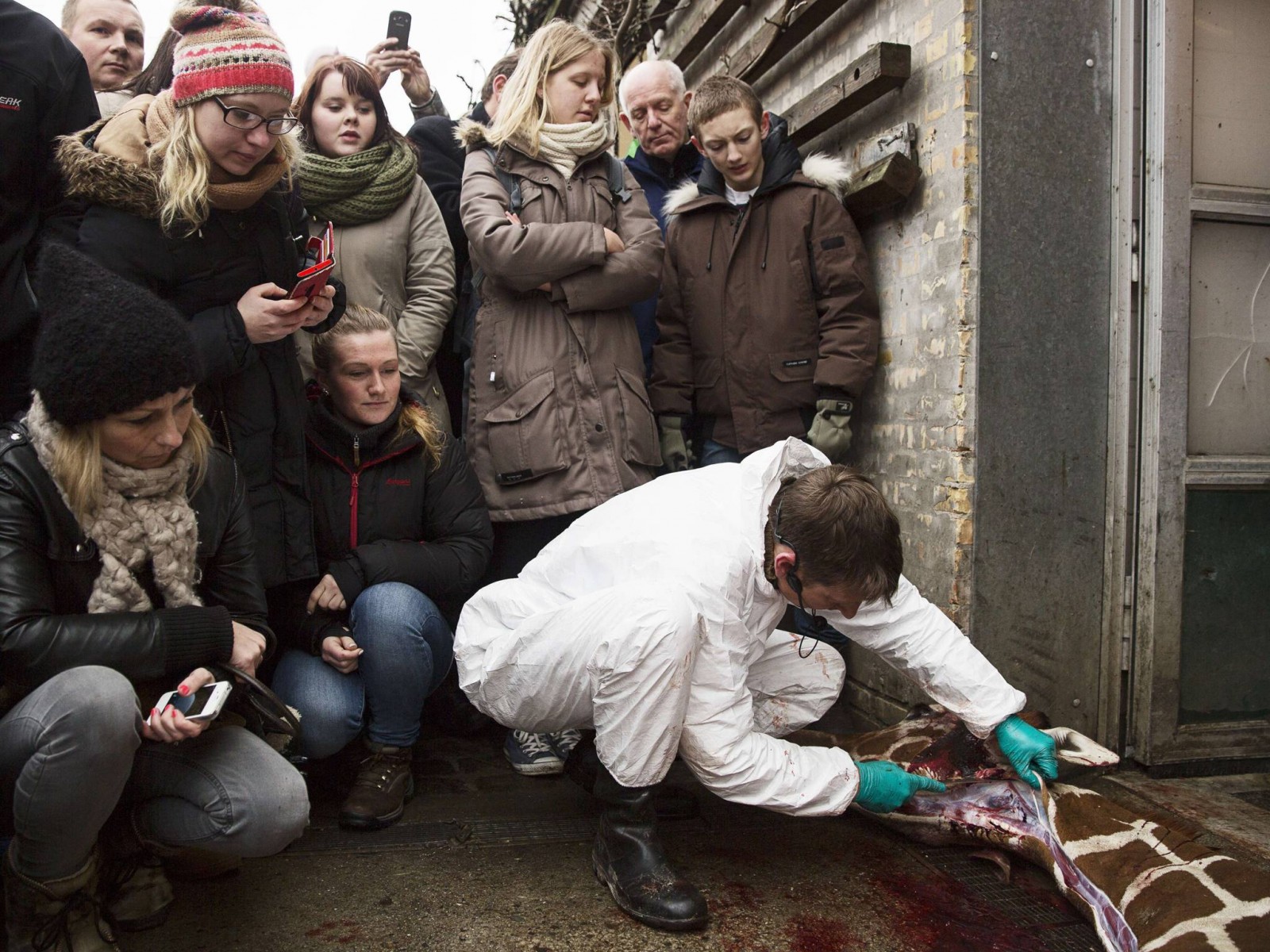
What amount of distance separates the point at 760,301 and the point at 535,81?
105cm

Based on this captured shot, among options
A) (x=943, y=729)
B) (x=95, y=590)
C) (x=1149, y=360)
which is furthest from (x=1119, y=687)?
(x=95, y=590)

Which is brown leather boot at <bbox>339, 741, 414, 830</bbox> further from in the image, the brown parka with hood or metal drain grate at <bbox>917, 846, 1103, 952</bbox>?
the brown parka with hood

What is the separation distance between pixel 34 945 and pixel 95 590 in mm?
684

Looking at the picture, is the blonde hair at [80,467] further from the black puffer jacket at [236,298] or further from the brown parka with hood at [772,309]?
the brown parka with hood at [772,309]

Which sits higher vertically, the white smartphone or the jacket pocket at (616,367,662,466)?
the jacket pocket at (616,367,662,466)

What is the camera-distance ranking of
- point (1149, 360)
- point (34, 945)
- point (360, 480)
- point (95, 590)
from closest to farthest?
point (34, 945) → point (95, 590) → point (360, 480) → point (1149, 360)

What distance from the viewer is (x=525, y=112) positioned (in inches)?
136

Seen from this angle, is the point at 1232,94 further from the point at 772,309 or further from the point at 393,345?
the point at 393,345

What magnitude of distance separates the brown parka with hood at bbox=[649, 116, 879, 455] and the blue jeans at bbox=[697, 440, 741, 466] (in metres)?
0.03

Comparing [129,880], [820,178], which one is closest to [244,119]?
[129,880]

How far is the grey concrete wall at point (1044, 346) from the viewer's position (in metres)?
3.20

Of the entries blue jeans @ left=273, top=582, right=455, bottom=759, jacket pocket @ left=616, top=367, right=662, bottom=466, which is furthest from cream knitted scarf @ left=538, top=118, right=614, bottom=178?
blue jeans @ left=273, top=582, right=455, bottom=759

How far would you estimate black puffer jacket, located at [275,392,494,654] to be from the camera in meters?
2.91

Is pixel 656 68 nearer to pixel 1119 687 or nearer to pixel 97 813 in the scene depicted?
pixel 1119 687
